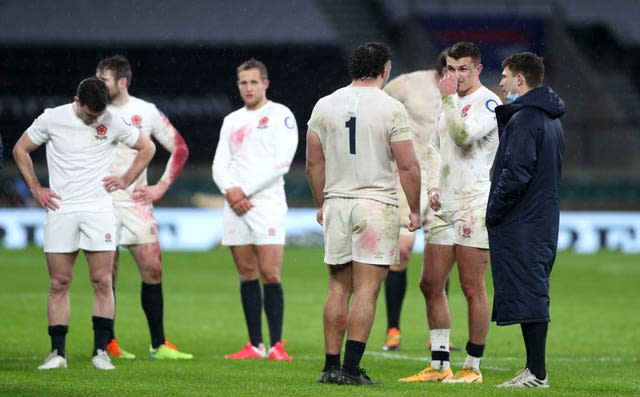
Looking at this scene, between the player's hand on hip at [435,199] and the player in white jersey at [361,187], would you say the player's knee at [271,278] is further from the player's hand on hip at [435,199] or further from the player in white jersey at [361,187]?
the player in white jersey at [361,187]

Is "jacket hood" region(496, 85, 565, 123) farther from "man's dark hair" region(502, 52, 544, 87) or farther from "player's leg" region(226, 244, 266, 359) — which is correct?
"player's leg" region(226, 244, 266, 359)

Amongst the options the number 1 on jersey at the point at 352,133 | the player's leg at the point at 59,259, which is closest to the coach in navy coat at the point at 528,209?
the number 1 on jersey at the point at 352,133

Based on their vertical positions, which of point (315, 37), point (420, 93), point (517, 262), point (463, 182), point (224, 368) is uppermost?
point (315, 37)

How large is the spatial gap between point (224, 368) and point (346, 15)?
91.0 feet

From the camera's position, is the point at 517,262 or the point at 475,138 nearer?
the point at 517,262

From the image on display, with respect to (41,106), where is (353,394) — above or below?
below

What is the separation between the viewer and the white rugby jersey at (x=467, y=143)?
7934 mm

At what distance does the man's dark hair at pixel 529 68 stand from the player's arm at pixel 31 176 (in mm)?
3362

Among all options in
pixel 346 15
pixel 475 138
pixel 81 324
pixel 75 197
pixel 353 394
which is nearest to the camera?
pixel 353 394

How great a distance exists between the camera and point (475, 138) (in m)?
7.99

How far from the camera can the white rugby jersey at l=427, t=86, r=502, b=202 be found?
26.0ft

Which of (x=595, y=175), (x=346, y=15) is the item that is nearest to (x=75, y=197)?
(x=595, y=175)

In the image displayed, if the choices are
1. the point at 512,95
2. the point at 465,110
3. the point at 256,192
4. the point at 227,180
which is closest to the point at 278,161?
the point at 256,192

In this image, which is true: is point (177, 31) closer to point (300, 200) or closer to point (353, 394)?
point (300, 200)
